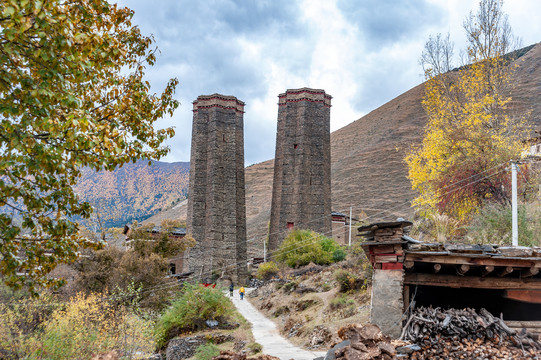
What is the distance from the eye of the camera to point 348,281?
70.7 ft

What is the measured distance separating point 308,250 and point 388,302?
25.9 metres

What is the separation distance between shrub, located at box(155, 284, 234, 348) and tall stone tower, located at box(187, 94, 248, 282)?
17335 millimetres

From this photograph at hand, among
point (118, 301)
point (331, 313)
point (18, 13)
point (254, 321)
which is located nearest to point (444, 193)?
point (331, 313)

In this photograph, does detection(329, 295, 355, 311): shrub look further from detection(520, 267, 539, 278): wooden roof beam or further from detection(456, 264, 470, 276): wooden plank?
detection(520, 267, 539, 278): wooden roof beam

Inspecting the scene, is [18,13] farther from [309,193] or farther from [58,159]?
[309,193]

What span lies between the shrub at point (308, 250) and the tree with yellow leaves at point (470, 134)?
11.2 m

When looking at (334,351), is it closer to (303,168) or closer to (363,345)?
(363,345)

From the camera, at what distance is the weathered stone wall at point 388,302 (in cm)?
910

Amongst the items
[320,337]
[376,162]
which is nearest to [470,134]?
[320,337]

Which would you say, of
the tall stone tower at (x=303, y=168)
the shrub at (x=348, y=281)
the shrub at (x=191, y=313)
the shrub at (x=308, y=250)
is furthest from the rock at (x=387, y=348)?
the tall stone tower at (x=303, y=168)

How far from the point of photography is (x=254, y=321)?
76.5 feet

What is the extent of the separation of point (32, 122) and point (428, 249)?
25.4ft

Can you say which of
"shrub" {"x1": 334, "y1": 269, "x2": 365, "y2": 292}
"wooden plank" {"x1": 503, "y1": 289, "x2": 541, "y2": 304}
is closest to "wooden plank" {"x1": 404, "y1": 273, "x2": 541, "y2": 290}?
"wooden plank" {"x1": 503, "y1": 289, "x2": 541, "y2": 304}

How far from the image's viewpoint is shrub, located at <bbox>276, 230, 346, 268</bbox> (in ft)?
112
